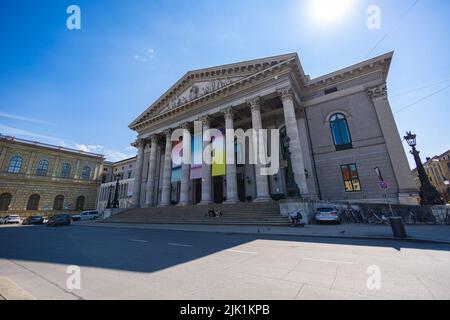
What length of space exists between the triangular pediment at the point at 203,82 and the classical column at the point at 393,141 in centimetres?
859

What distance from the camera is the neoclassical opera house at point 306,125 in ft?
58.3

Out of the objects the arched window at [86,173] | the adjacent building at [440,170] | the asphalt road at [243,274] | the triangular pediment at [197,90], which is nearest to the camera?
the asphalt road at [243,274]

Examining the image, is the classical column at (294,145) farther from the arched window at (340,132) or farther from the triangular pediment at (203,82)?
the arched window at (340,132)

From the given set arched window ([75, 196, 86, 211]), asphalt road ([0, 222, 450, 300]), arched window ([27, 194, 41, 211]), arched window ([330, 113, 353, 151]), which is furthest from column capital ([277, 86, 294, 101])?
arched window ([27, 194, 41, 211])

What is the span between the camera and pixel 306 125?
74.1ft

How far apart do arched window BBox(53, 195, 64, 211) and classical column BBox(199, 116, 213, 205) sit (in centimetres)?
Answer: 4164

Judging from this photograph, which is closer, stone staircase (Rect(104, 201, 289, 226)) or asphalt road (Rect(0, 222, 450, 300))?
asphalt road (Rect(0, 222, 450, 300))

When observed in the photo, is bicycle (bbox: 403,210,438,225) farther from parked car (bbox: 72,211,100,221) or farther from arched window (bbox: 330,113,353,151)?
parked car (bbox: 72,211,100,221)

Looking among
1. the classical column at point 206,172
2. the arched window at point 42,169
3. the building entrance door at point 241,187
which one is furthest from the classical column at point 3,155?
the building entrance door at point 241,187

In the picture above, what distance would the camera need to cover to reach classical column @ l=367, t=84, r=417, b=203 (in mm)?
16484

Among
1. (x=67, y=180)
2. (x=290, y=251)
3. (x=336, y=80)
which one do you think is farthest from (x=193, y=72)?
(x=67, y=180)

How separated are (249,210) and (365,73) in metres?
19.0

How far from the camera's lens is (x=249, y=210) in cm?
1617
